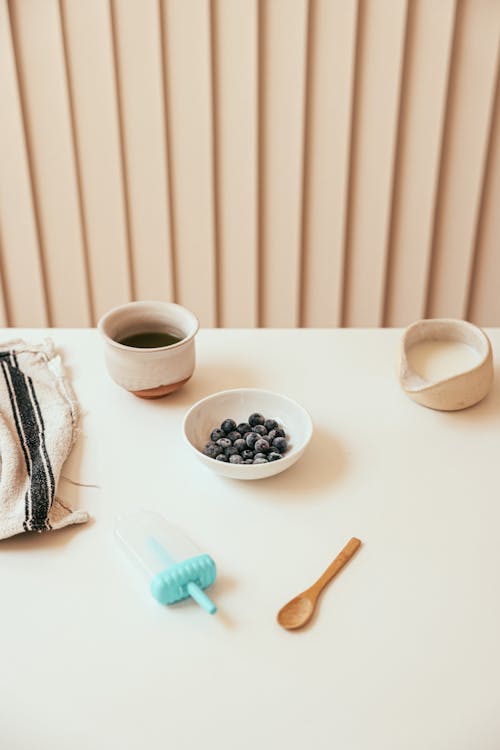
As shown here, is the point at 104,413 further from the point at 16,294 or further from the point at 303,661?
the point at 16,294

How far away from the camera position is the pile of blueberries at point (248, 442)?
1.02m

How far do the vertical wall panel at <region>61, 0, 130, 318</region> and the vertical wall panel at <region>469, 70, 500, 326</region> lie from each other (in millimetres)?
922

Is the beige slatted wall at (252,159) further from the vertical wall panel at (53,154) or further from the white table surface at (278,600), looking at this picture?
the white table surface at (278,600)

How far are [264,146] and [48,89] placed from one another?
1.77ft

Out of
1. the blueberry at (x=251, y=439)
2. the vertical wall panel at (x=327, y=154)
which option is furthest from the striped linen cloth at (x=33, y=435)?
the vertical wall panel at (x=327, y=154)

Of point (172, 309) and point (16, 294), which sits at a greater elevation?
point (172, 309)

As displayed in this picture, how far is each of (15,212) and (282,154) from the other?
Result: 0.71 m

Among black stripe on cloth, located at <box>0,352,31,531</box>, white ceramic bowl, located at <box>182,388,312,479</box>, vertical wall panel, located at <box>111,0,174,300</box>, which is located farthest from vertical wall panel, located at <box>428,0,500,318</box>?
black stripe on cloth, located at <box>0,352,31,531</box>

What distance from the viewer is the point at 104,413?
1153 mm

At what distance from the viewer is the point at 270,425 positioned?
1.08 m

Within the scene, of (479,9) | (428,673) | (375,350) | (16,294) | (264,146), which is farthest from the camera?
(16,294)

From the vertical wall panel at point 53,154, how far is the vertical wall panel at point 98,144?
0.08ft

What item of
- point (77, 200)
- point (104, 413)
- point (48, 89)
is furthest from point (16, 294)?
point (104, 413)

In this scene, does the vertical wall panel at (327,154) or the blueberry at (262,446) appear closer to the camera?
the blueberry at (262,446)
